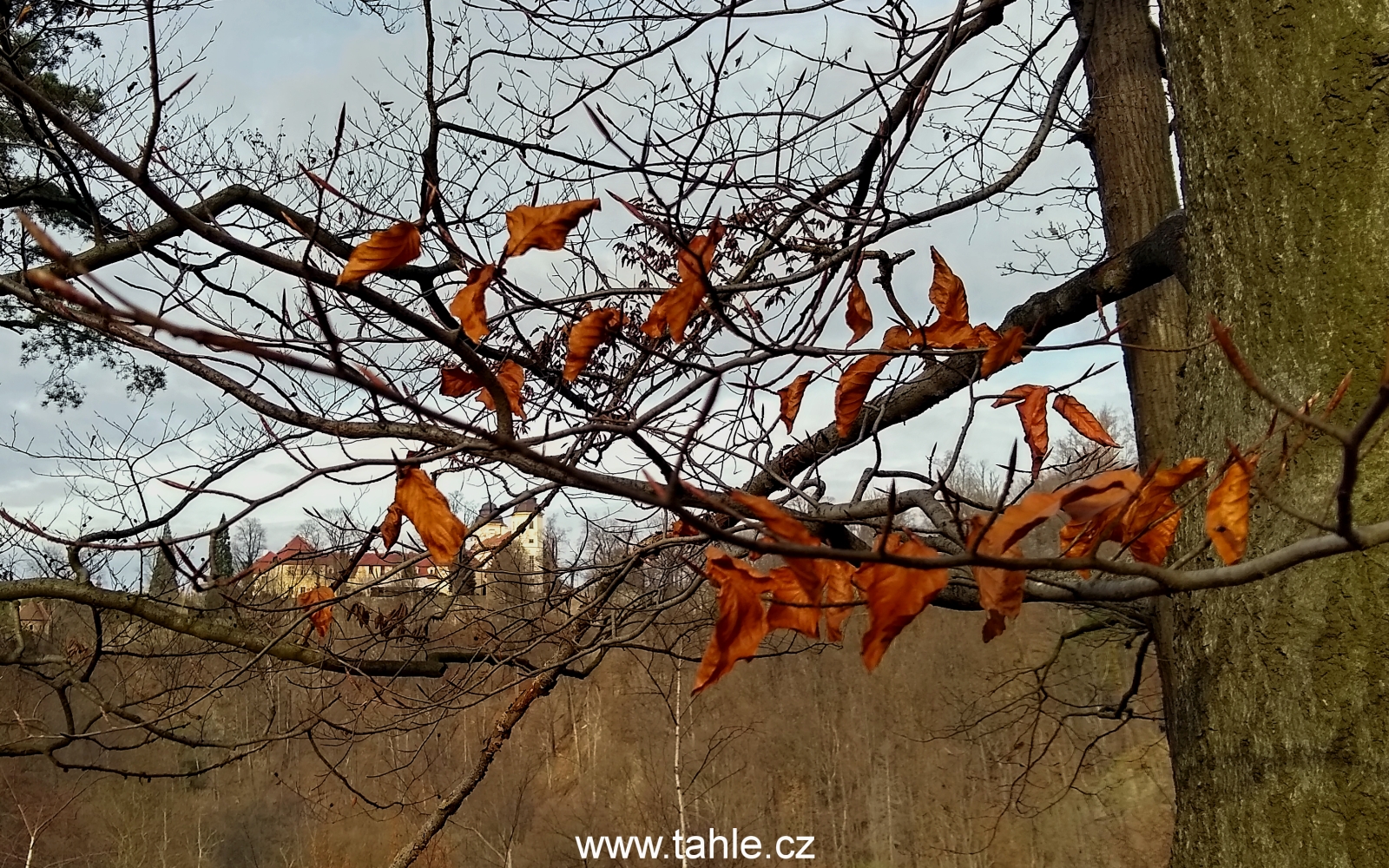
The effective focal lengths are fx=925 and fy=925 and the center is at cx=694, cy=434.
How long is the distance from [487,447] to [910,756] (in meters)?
14.3

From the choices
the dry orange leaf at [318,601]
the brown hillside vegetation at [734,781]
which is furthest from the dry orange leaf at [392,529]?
the brown hillside vegetation at [734,781]

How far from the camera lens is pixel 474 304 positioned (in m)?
1.24

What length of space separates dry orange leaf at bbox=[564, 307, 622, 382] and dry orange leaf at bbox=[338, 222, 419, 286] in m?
0.37

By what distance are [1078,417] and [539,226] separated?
1254 millimetres

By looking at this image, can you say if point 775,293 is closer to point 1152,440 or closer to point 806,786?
point 1152,440

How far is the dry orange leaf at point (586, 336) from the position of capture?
4.51 feet

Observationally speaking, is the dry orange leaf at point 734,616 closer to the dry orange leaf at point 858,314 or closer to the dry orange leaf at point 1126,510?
the dry orange leaf at point 1126,510

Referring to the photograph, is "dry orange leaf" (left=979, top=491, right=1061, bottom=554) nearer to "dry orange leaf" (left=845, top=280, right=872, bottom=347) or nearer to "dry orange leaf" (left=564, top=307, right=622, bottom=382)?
"dry orange leaf" (left=564, top=307, right=622, bottom=382)

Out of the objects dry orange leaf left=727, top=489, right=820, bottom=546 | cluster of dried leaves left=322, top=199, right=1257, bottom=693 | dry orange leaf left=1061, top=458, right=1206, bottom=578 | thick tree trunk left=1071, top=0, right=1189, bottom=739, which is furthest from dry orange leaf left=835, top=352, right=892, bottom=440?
thick tree trunk left=1071, top=0, right=1189, bottom=739

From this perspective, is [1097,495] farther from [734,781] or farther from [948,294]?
[734,781]

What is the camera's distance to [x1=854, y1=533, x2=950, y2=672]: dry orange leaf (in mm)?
780

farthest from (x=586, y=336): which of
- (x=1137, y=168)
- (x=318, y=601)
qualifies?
(x=1137, y=168)
